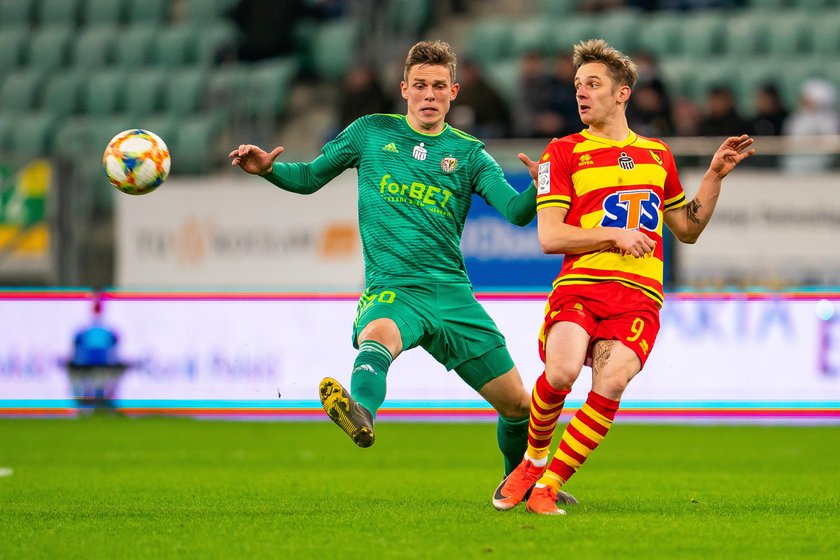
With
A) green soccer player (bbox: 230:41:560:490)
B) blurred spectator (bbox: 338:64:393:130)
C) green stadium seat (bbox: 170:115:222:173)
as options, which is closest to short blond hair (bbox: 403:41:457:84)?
green soccer player (bbox: 230:41:560:490)

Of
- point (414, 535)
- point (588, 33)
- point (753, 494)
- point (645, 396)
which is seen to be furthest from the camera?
point (588, 33)

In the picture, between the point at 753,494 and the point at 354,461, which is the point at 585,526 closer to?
the point at 753,494

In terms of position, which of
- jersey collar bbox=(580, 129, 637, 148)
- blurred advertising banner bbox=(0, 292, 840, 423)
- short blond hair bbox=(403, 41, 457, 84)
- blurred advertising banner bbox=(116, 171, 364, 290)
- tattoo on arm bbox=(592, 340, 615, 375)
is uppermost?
short blond hair bbox=(403, 41, 457, 84)

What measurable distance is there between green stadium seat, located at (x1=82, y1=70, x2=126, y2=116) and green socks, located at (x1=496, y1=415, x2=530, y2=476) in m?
12.7

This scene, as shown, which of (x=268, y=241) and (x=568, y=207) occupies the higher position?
(x=568, y=207)

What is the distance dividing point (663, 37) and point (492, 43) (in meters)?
2.25

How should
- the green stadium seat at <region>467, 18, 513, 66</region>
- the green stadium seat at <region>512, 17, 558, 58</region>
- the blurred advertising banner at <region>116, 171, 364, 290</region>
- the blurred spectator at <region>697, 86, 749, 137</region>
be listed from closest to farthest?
the blurred spectator at <region>697, 86, 749, 137</region>, the blurred advertising banner at <region>116, 171, 364, 290</region>, the green stadium seat at <region>512, 17, 558, 58</region>, the green stadium seat at <region>467, 18, 513, 66</region>

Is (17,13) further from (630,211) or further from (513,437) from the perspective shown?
(630,211)

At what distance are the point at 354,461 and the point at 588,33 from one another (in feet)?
29.6

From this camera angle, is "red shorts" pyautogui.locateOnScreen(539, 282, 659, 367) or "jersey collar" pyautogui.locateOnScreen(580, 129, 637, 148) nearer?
"red shorts" pyautogui.locateOnScreen(539, 282, 659, 367)

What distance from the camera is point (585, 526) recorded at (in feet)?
21.1

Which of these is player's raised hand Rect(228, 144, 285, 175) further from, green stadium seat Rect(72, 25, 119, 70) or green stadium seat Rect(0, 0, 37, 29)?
green stadium seat Rect(0, 0, 37, 29)

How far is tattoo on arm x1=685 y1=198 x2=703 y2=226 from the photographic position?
7074 millimetres

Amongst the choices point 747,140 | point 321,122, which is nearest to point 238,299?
point 321,122
